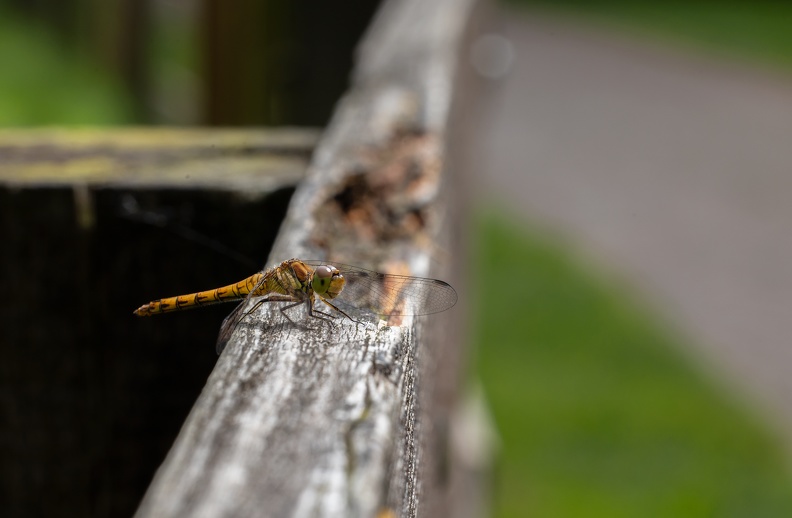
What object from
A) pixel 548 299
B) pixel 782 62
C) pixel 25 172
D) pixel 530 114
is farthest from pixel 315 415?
pixel 782 62

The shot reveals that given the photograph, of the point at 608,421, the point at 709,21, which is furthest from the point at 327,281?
the point at 709,21

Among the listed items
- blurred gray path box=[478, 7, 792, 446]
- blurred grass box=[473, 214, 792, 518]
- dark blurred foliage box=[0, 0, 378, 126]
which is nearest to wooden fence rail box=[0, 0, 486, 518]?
dark blurred foliage box=[0, 0, 378, 126]

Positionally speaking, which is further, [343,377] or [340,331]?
[340,331]

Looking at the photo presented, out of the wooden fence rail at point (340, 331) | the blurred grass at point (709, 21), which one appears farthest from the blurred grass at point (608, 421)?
the blurred grass at point (709, 21)

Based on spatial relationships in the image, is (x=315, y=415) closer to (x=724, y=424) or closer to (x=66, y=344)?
(x=66, y=344)

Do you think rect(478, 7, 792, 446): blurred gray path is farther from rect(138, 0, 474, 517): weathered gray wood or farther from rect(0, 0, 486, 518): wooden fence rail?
rect(138, 0, 474, 517): weathered gray wood

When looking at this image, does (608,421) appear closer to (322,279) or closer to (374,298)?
(322,279)
